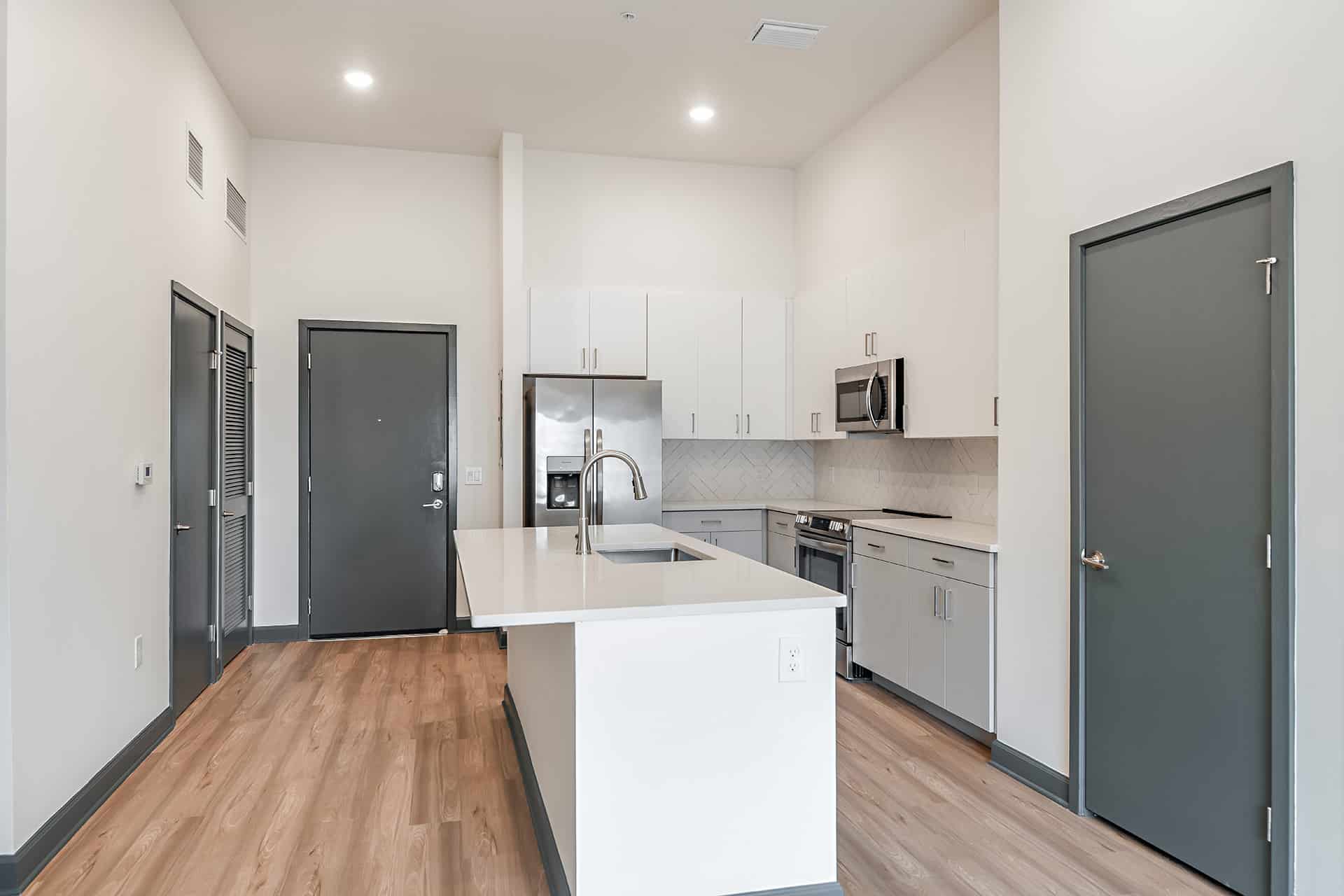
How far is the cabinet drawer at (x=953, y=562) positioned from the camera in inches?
129

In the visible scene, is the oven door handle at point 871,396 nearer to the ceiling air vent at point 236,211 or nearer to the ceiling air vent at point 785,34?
the ceiling air vent at point 785,34

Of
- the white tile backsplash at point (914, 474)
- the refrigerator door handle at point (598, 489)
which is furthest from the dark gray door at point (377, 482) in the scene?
the white tile backsplash at point (914, 474)

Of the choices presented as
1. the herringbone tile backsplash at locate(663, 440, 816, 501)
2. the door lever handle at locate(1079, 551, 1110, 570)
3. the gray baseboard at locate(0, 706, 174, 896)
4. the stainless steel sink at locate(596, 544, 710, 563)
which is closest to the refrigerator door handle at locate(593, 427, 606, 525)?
the herringbone tile backsplash at locate(663, 440, 816, 501)

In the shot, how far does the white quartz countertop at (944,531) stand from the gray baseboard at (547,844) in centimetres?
153

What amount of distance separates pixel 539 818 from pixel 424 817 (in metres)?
0.46

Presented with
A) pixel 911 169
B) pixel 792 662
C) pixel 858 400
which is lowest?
pixel 792 662

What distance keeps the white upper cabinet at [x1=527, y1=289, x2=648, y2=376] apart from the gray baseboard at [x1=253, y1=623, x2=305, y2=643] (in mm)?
2273

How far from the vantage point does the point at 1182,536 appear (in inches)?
96.0

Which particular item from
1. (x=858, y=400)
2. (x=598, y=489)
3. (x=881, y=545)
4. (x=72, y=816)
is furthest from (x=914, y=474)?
(x=72, y=816)

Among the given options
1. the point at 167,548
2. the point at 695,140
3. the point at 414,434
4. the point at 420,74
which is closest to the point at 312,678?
the point at 167,548

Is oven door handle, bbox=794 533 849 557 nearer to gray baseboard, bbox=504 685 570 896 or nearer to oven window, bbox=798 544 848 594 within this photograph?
oven window, bbox=798 544 848 594

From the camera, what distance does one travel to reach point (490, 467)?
18.6 ft

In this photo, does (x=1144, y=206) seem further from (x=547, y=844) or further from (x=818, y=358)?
(x=818, y=358)

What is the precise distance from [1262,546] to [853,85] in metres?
3.25
